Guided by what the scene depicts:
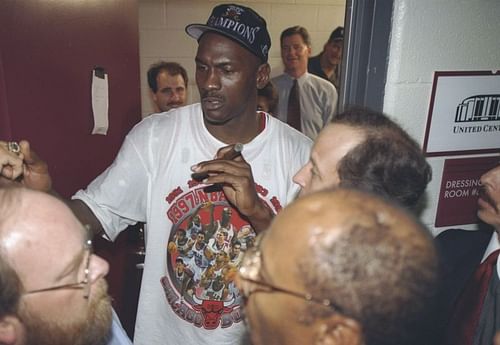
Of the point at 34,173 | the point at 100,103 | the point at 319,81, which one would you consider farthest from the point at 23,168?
the point at 319,81

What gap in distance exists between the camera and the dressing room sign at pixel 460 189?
5.31ft

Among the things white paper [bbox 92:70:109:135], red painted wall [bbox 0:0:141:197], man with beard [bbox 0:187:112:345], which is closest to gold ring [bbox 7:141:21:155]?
man with beard [bbox 0:187:112:345]

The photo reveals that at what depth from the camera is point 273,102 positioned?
3.04 metres

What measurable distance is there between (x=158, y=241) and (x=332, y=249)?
3.28 ft

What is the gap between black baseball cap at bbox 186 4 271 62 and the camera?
1.58 meters

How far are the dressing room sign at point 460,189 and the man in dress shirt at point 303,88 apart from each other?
2.04m

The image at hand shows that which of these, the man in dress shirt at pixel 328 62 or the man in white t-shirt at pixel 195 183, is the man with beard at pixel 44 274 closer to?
the man in white t-shirt at pixel 195 183

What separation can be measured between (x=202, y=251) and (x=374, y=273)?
3.09ft

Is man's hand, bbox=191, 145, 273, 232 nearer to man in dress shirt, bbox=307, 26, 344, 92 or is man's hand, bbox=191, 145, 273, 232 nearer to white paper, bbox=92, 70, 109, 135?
white paper, bbox=92, 70, 109, 135

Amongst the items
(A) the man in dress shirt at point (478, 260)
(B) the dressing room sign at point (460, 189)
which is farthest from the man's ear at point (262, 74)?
(A) the man in dress shirt at point (478, 260)

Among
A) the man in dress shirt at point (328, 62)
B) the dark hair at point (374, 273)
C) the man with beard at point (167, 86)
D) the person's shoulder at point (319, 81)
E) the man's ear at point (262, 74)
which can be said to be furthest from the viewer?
the man in dress shirt at point (328, 62)

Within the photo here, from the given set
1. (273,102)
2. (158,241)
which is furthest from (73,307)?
(273,102)

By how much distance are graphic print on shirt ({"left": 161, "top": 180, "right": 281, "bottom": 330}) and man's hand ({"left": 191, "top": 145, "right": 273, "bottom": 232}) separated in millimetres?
105

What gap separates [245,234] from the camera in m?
1.55
